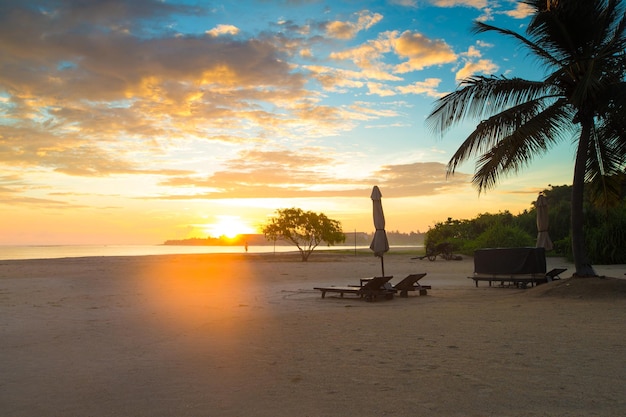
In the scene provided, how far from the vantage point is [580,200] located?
518 inches

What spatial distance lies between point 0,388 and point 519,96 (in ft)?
40.1

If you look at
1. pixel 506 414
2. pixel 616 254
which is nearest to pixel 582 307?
pixel 506 414

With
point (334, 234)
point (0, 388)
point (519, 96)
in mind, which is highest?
point (519, 96)

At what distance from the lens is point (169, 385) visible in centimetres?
550

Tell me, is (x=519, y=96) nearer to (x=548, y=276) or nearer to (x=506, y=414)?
(x=548, y=276)

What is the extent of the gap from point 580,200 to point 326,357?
31.3ft

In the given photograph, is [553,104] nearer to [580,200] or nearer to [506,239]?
[580,200]

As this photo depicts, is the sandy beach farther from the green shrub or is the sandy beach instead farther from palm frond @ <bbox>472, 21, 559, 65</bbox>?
the green shrub

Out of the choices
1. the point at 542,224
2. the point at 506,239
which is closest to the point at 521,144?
the point at 542,224

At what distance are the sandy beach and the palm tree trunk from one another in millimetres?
712

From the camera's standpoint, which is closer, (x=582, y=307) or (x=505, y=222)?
(x=582, y=307)

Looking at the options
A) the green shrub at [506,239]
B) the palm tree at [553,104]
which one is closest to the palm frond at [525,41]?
the palm tree at [553,104]

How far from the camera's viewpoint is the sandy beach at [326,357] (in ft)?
15.7

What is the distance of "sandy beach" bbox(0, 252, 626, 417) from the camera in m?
4.79
